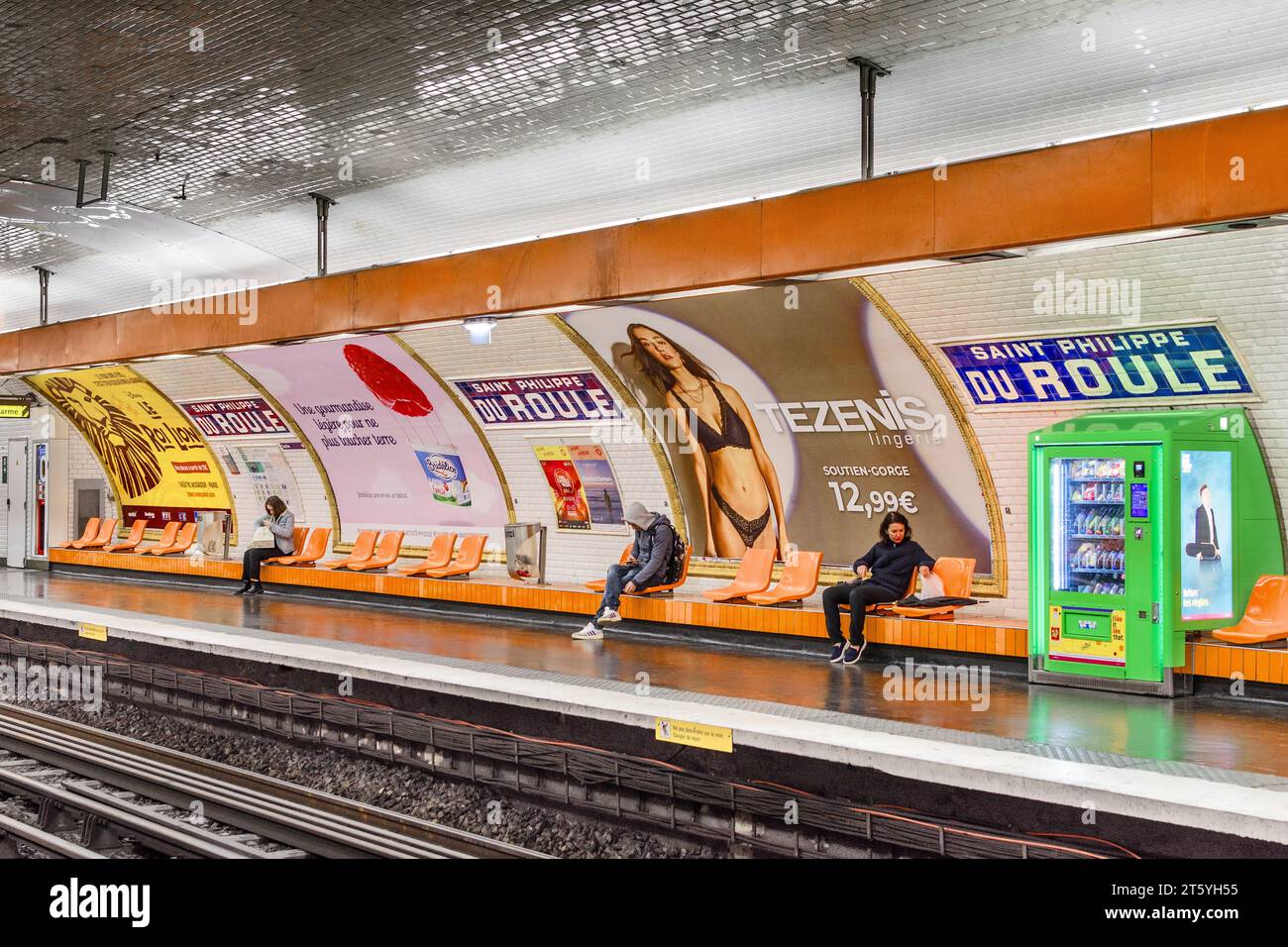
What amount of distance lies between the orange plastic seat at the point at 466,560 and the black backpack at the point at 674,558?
330 cm

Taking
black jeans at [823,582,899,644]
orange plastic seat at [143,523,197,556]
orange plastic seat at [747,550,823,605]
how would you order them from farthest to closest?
orange plastic seat at [143,523,197,556] < orange plastic seat at [747,550,823,605] < black jeans at [823,582,899,644]

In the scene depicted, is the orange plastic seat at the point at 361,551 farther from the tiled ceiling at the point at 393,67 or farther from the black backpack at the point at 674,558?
the tiled ceiling at the point at 393,67

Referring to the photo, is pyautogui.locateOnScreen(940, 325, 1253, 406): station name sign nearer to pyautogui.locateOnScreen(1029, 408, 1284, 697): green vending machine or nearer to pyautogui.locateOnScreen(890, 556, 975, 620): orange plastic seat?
pyautogui.locateOnScreen(1029, 408, 1284, 697): green vending machine

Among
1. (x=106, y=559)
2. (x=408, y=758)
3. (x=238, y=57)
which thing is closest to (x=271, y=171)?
(x=238, y=57)

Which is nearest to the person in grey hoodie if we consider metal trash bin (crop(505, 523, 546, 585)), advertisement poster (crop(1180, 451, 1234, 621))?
metal trash bin (crop(505, 523, 546, 585))

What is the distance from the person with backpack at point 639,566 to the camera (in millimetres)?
10828

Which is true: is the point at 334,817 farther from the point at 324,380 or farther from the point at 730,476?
the point at 324,380

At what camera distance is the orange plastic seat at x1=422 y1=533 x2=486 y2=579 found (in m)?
13.6

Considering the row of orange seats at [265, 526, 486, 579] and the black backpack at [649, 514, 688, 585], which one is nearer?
the black backpack at [649, 514, 688, 585]

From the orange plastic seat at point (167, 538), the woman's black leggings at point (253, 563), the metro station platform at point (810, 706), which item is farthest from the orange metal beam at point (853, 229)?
the orange plastic seat at point (167, 538)

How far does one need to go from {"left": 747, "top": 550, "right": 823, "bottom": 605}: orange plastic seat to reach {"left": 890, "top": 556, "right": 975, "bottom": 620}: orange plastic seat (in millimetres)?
1056

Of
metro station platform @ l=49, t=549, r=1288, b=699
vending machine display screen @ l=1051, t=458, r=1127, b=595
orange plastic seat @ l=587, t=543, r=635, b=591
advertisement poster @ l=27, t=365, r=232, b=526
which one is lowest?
metro station platform @ l=49, t=549, r=1288, b=699

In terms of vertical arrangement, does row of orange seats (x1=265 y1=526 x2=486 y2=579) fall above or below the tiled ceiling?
below

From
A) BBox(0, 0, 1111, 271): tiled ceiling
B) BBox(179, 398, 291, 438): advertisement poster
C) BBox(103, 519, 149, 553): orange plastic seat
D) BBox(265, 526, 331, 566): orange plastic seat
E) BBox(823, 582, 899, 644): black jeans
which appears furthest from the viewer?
BBox(103, 519, 149, 553): orange plastic seat
